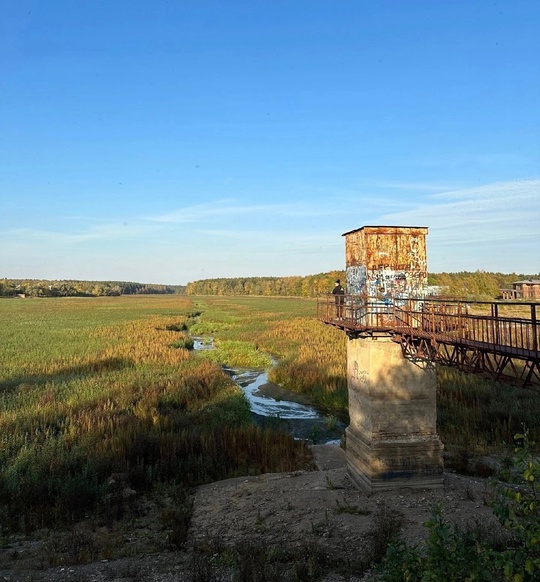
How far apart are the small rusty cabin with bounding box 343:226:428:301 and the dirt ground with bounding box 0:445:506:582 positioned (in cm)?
478

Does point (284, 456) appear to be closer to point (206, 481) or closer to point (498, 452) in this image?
point (206, 481)

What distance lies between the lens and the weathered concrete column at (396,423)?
1079cm

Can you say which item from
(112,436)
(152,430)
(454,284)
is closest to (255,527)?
(112,436)

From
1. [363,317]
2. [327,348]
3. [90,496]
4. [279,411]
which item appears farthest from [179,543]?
[327,348]

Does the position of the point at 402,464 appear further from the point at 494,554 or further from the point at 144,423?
the point at 144,423

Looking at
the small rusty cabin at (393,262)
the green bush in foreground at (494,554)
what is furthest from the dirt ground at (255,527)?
the small rusty cabin at (393,262)

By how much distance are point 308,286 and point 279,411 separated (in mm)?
138324

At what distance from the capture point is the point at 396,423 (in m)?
11.0

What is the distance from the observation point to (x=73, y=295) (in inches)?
7185

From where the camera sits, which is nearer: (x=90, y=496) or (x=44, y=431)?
(x=90, y=496)

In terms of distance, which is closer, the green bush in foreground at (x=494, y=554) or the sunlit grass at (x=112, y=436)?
the green bush in foreground at (x=494, y=554)

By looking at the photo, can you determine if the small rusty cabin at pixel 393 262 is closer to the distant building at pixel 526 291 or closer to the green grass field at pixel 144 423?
the green grass field at pixel 144 423

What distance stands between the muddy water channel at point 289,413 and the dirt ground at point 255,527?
496 cm

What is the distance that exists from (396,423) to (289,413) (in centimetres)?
946
